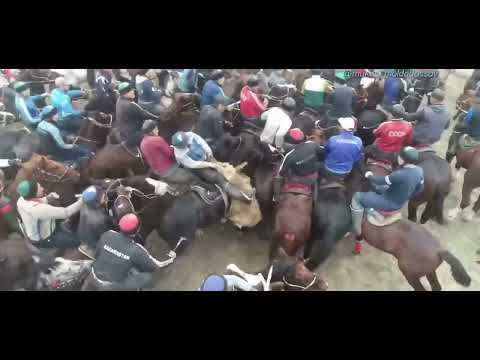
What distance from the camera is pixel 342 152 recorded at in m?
6.11

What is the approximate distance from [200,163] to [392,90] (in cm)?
419

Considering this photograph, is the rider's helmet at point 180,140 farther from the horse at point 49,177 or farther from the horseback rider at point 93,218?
the horse at point 49,177

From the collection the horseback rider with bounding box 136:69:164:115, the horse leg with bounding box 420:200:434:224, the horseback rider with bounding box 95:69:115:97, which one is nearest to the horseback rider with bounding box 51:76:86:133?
the horseback rider with bounding box 95:69:115:97

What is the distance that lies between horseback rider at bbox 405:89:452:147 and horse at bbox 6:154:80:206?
5.87 m

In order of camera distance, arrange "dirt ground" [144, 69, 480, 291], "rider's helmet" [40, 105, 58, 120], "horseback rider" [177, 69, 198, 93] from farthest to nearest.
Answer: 1. "horseback rider" [177, 69, 198, 93]
2. "rider's helmet" [40, 105, 58, 120]
3. "dirt ground" [144, 69, 480, 291]

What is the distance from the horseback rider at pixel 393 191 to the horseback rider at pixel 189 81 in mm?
4163

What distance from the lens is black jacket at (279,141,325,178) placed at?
5.93 meters

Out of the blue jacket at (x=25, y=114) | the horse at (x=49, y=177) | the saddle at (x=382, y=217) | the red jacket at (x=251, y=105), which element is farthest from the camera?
the blue jacket at (x=25, y=114)

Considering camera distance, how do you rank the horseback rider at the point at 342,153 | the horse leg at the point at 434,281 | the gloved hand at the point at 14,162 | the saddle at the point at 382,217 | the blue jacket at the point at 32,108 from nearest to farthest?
1. the horse leg at the point at 434,281
2. the saddle at the point at 382,217
3. the horseback rider at the point at 342,153
4. the gloved hand at the point at 14,162
5. the blue jacket at the point at 32,108

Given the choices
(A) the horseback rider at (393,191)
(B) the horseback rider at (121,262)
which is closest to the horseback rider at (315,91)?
(A) the horseback rider at (393,191)

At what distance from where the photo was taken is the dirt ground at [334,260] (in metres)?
6.36

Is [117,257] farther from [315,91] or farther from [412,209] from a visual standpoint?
[412,209]

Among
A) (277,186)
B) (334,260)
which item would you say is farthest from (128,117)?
(334,260)

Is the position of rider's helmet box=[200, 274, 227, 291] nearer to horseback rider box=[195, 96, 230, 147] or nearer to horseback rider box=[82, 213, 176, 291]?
horseback rider box=[82, 213, 176, 291]
